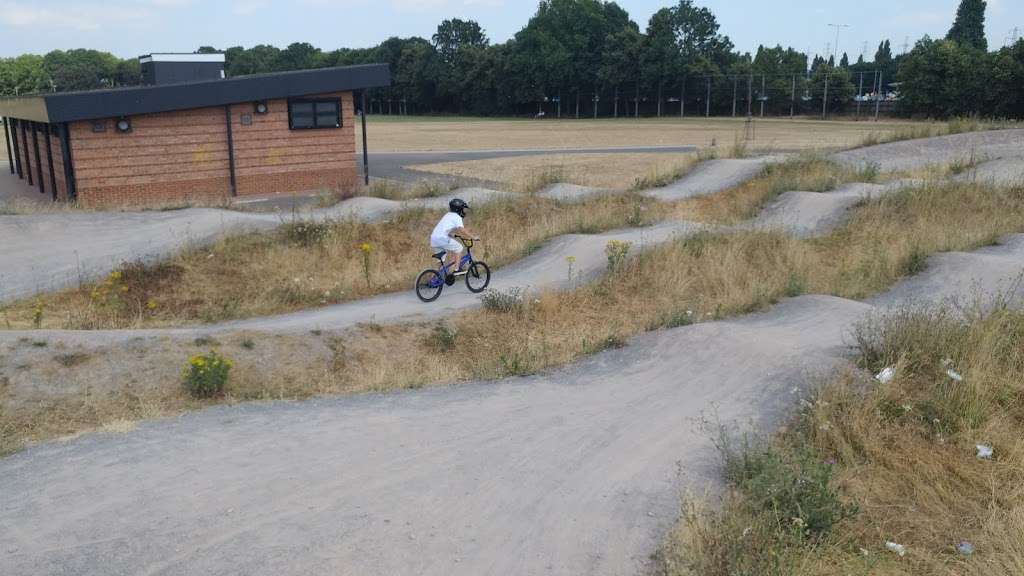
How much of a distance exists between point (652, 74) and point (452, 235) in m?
85.9

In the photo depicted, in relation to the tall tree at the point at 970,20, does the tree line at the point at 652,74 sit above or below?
below

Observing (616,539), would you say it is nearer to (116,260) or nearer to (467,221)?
(116,260)

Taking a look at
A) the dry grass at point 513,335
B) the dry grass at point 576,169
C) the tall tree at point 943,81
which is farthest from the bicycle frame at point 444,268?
the tall tree at point 943,81

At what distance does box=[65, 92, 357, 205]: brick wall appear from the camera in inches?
864

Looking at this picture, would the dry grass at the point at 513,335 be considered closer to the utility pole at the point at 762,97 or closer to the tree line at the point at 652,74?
the tree line at the point at 652,74

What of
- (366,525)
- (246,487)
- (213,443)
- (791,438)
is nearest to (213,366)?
(213,443)

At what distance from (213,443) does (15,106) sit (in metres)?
24.7

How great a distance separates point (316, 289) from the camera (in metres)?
13.7

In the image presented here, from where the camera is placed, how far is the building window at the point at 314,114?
2483 cm

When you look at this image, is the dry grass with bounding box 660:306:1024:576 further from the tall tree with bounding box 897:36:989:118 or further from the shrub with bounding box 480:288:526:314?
the tall tree with bounding box 897:36:989:118

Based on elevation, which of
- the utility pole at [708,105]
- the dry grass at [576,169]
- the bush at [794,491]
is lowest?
the bush at [794,491]

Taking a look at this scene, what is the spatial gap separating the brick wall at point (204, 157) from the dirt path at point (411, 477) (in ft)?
51.3

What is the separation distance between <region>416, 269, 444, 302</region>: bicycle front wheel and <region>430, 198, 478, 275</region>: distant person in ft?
0.80

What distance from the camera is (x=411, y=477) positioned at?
589 cm
